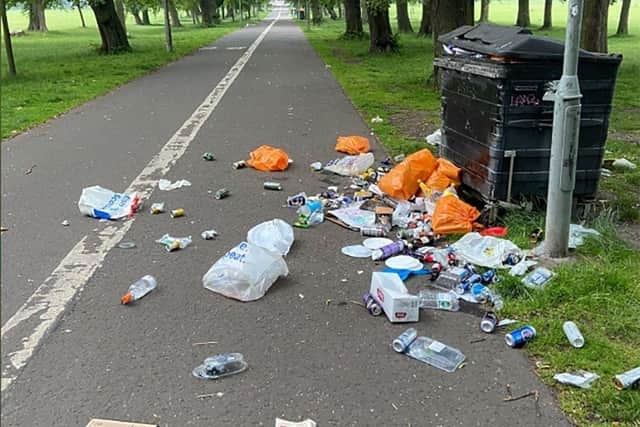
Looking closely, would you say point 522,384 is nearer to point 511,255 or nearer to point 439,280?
point 439,280

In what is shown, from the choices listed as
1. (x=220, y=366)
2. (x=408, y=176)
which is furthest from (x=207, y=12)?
(x=220, y=366)

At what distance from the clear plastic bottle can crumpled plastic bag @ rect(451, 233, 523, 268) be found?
1.90 ft

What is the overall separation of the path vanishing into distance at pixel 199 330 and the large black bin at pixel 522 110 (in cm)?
136

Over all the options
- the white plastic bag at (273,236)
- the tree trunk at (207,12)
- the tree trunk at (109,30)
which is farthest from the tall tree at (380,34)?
the tree trunk at (207,12)

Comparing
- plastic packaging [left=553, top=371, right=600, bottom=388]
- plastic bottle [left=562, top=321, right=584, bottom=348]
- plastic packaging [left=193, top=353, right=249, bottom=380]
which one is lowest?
plastic packaging [left=553, top=371, right=600, bottom=388]

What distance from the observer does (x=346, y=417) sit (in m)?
2.87

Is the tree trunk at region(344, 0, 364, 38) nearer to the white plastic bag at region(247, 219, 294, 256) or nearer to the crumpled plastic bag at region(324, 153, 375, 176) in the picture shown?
the crumpled plastic bag at region(324, 153, 375, 176)

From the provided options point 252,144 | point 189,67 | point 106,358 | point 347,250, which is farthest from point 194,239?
point 189,67

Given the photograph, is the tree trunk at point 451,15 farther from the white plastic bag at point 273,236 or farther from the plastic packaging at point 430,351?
the plastic packaging at point 430,351

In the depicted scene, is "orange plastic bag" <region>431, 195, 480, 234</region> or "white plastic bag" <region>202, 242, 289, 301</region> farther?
"orange plastic bag" <region>431, 195, 480, 234</region>

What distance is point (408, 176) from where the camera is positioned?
19.7 ft

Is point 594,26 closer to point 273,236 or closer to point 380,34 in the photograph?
point 380,34

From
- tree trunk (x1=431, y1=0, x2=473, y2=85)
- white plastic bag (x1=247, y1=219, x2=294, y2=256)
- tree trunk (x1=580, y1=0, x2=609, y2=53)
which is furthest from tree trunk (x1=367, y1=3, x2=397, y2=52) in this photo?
white plastic bag (x1=247, y1=219, x2=294, y2=256)

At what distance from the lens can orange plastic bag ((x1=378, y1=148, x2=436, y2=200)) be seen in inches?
235
